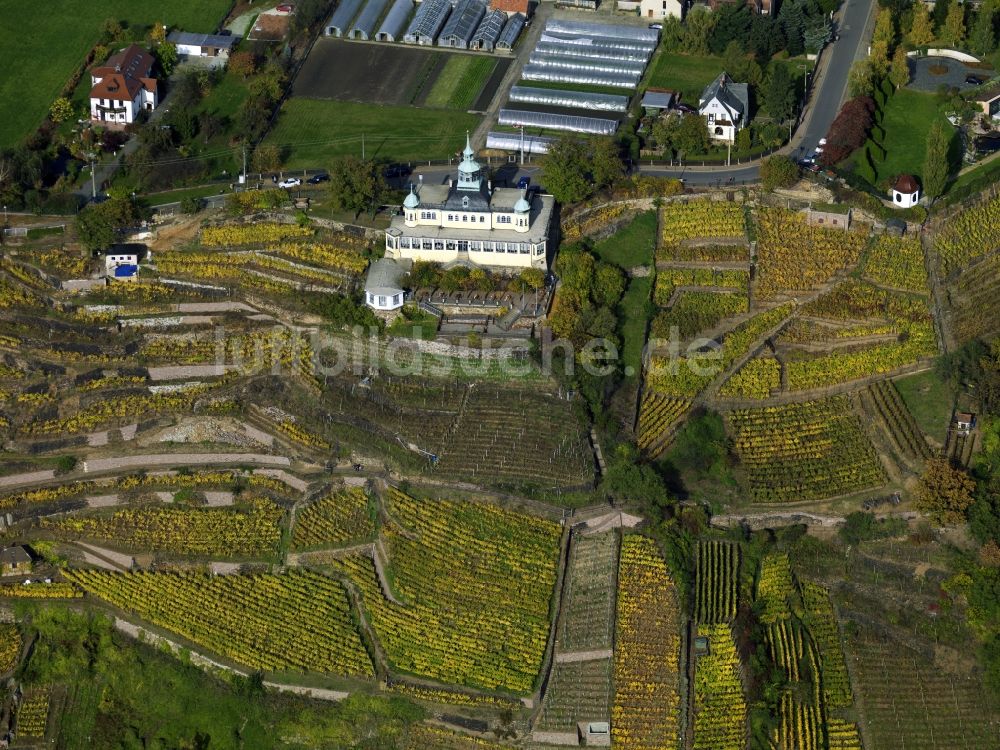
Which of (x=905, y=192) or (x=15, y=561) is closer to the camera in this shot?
(x=15, y=561)

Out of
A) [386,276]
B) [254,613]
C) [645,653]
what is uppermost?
[386,276]

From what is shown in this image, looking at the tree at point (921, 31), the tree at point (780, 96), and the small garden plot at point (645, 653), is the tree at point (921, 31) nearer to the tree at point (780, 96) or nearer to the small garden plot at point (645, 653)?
the tree at point (780, 96)

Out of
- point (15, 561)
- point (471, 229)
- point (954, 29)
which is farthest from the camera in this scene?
point (954, 29)

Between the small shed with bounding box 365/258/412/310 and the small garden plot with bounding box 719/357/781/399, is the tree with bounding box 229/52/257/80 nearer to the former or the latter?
the small shed with bounding box 365/258/412/310

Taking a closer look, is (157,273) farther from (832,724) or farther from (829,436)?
(832,724)

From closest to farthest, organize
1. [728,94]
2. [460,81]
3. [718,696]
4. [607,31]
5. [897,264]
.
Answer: [718,696]
[897,264]
[728,94]
[460,81]
[607,31]

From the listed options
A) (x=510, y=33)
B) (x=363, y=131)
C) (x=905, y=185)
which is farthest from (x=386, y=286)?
(x=905, y=185)

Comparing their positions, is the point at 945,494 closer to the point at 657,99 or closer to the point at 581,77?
the point at 657,99

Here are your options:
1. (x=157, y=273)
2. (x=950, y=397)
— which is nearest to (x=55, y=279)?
(x=157, y=273)
